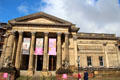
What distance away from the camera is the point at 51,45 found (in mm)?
21266

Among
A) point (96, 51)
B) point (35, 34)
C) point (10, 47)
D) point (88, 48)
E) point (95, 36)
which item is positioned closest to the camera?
point (10, 47)

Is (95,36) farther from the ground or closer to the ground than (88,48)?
farther from the ground

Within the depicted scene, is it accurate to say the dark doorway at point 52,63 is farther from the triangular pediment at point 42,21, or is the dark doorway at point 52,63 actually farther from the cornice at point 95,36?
the cornice at point 95,36

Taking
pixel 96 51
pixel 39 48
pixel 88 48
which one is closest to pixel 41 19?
pixel 39 48

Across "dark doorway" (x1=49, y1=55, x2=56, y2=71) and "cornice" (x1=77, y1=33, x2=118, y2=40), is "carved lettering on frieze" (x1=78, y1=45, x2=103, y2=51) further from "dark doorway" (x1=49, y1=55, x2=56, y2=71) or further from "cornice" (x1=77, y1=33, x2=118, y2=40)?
"dark doorway" (x1=49, y1=55, x2=56, y2=71)

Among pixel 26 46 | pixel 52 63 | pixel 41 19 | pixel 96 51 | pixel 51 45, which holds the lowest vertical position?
pixel 52 63

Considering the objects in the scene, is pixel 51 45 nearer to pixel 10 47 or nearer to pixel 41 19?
pixel 41 19

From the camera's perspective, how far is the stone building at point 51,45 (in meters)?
21.1

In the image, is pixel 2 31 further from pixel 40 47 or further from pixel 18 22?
pixel 40 47

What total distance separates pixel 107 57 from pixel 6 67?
21.4 m

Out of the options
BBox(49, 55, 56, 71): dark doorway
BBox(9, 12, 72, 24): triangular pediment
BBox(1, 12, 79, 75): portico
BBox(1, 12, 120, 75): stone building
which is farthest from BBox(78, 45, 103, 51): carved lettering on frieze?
BBox(9, 12, 72, 24): triangular pediment

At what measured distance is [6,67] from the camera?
17672 millimetres

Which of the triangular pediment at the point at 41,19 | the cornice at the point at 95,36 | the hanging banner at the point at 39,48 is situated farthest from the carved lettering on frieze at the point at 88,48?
the hanging banner at the point at 39,48

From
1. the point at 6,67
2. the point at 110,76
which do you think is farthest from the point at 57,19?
the point at 110,76
